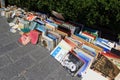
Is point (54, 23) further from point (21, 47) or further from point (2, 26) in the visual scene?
point (2, 26)

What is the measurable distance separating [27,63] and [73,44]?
1.11m

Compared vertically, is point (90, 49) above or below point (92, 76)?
above

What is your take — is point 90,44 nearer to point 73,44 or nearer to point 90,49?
point 90,49

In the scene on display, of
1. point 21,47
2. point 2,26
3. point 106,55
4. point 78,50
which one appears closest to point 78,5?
point 78,50

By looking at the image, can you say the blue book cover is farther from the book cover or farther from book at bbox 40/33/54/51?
the book cover

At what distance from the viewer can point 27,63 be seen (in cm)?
384

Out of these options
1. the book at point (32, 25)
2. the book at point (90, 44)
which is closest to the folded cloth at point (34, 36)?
the book at point (32, 25)

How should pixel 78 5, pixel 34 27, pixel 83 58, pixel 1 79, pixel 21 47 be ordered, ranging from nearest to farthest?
pixel 1 79, pixel 83 58, pixel 78 5, pixel 21 47, pixel 34 27

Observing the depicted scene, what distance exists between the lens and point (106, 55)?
3.78 m

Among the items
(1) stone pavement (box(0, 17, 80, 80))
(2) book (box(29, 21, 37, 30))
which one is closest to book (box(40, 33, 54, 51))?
(1) stone pavement (box(0, 17, 80, 80))

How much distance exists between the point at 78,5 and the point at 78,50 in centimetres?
99

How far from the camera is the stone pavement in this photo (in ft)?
11.5

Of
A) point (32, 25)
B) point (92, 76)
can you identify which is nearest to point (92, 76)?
point (92, 76)

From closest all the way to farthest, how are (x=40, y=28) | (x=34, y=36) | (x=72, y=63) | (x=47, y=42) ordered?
(x=72, y=63)
(x=47, y=42)
(x=34, y=36)
(x=40, y=28)
